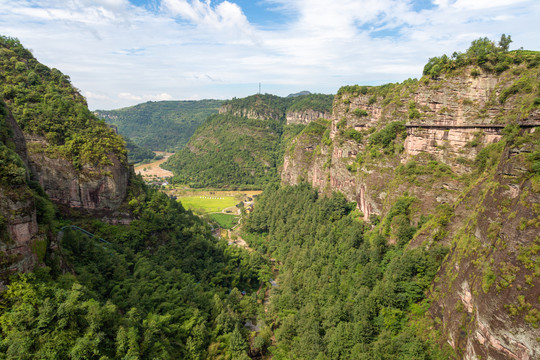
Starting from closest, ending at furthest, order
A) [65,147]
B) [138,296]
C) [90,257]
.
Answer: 1. [138,296]
2. [90,257]
3. [65,147]

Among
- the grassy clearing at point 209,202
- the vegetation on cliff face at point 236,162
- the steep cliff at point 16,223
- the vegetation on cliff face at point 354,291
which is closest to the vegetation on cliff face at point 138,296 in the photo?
the steep cliff at point 16,223

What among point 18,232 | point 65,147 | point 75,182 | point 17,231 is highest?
point 65,147

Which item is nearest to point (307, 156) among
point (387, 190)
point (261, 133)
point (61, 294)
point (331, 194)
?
point (331, 194)

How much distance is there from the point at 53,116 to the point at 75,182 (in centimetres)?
1149

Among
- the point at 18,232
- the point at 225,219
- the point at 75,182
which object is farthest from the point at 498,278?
the point at 225,219

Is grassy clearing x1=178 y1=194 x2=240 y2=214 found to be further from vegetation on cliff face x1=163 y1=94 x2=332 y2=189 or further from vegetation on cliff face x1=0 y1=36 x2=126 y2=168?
vegetation on cliff face x1=0 y1=36 x2=126 y2=168

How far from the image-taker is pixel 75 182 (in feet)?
147

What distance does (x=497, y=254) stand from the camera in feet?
72.1

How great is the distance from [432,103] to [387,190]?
14962mm

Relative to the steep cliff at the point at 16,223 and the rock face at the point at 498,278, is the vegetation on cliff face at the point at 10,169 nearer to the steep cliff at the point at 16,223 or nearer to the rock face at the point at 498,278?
the steep cliff at the point at 16,223

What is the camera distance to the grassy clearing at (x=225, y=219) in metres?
99.3

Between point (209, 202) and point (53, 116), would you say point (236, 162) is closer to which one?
point (209, 202)

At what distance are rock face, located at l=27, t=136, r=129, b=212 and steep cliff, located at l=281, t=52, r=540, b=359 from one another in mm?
44348

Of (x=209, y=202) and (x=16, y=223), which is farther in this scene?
(x=209, y=202)
